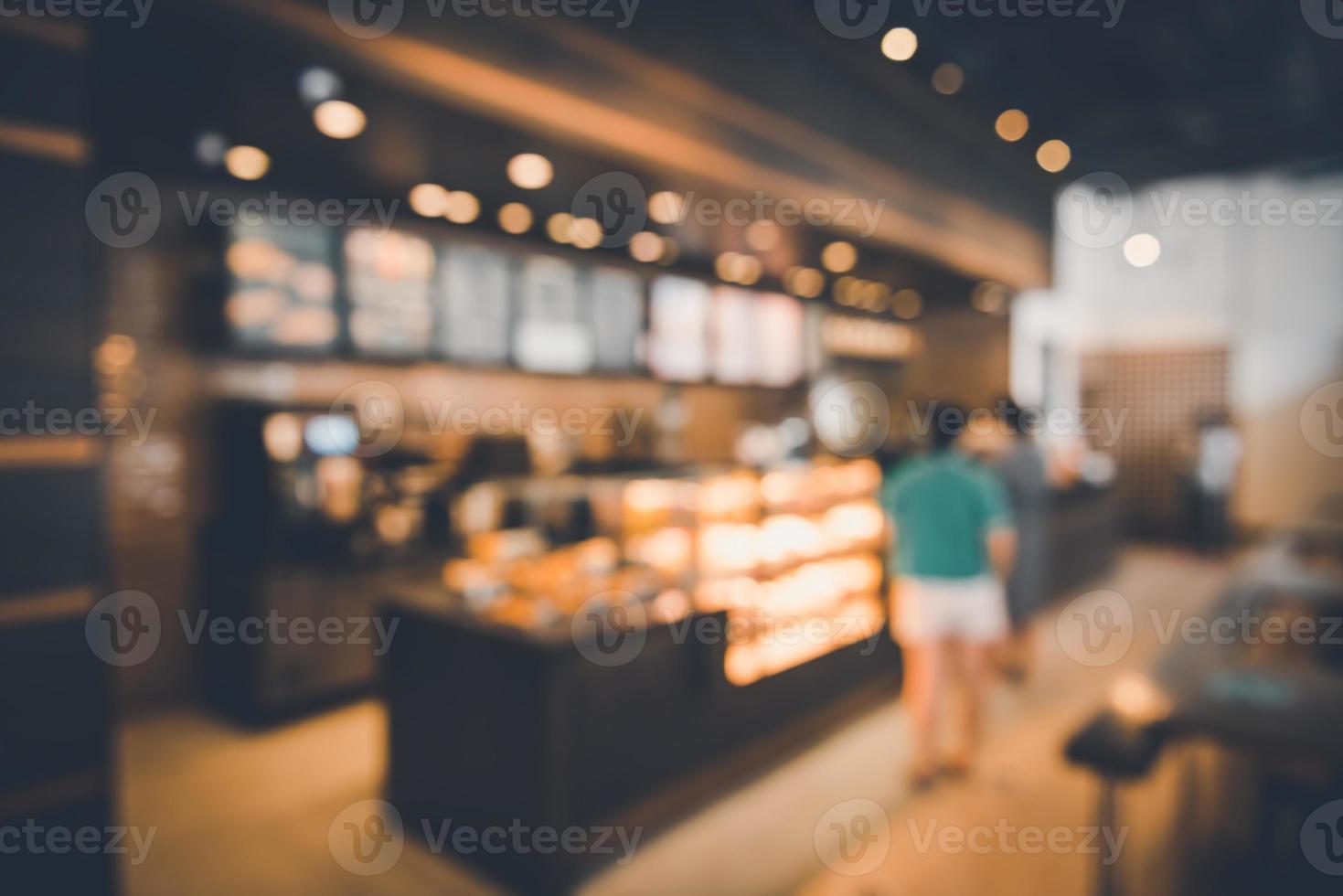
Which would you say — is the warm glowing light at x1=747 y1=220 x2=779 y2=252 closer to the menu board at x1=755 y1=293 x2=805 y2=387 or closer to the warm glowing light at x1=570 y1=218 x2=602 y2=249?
the warm glowing light at x1=570 y1=218 x2=602 y2=249

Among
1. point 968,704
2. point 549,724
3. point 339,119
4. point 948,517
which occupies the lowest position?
point 968,704

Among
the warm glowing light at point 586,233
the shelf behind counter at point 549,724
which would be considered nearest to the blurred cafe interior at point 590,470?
the shelf behind counter at point 549,724

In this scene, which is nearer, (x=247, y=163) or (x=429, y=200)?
(x=247, y=163)

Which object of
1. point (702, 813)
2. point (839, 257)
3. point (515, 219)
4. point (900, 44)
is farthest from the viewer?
point (839, 257)

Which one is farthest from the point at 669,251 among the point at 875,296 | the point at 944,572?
the point at 944,572

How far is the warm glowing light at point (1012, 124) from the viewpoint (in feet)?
16.1

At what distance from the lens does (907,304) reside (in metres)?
7.01

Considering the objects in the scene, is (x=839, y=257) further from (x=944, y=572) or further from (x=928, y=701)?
(x=928, y=701)

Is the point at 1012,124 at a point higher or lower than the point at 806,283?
higher

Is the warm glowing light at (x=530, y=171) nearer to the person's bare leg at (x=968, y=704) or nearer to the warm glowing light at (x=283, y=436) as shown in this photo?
the warm glowing light at (x=283, y=436)

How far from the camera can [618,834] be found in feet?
9.58

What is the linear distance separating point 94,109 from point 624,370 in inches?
139

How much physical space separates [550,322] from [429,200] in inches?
58.5

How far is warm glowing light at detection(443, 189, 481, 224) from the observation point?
389 cm
